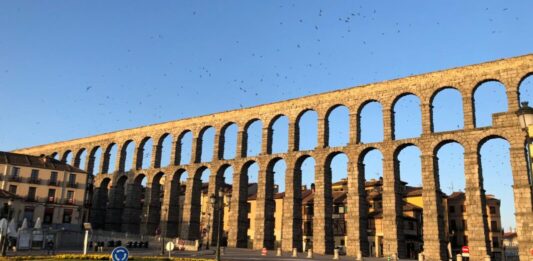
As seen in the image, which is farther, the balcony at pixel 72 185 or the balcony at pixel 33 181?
the balcony at pixel 72 185

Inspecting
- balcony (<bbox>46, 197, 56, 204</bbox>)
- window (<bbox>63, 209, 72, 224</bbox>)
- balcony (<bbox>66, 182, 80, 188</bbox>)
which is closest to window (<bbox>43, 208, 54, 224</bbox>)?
balcony (<bbox>46, 197, 56, 204</bbox>)

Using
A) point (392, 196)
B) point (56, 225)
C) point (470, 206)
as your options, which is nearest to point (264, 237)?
point (392, 196)

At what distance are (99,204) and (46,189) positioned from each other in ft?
52.5

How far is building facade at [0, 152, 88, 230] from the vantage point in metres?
60.3

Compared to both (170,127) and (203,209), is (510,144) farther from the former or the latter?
(203,209)

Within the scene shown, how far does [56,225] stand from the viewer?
60531mm

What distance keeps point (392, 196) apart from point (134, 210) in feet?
137

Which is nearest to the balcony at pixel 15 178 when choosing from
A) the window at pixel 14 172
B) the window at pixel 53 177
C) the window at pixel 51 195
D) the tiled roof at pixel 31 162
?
the window at pixel 14 172

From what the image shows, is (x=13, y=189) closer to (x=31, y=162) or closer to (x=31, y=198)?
(x=31, y=198)

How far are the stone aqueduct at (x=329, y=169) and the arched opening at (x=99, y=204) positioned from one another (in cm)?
24

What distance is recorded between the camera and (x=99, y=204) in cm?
7762

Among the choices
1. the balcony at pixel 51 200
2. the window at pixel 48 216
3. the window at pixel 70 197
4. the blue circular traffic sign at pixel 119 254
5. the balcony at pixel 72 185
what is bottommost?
the blue circular traffic sign at pixel 119 254

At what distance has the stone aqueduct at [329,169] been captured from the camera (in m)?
44.2

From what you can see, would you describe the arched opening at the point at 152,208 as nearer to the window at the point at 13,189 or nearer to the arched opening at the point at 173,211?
the arched opening at the point at 173,211
